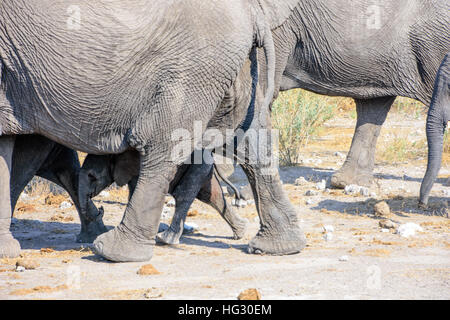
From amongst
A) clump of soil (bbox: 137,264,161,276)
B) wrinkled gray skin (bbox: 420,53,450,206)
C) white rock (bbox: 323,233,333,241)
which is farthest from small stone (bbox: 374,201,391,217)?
clump of soil (bbox: 137,264,161,276)

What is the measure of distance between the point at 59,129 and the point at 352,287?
2061mm

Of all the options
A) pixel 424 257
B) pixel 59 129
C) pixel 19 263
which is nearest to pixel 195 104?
pixel 59 129

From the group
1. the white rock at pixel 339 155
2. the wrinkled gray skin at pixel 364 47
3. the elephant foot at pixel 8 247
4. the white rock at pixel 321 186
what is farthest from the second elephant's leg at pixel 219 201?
the white rock at pixel 339 155

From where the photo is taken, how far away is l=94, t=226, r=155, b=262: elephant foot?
5.19 metres

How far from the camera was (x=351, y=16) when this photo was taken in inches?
291

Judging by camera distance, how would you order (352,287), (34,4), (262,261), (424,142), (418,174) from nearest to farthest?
(352,287), (34,4), (262,261), (418,174), (424,142)

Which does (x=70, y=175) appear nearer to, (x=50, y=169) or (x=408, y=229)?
(x=50, y=169)

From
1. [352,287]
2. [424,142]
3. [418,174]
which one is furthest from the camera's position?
[424,142]

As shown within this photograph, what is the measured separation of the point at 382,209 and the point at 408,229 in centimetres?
73

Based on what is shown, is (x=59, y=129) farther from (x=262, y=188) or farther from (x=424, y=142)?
(x=424, y=142)

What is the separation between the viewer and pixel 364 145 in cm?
845

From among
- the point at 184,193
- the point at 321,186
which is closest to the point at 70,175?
the point at 184,193

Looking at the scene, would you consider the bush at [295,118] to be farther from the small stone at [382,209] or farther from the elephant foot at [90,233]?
the elephant foot at [90,233]

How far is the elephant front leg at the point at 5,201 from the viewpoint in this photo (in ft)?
17.4
